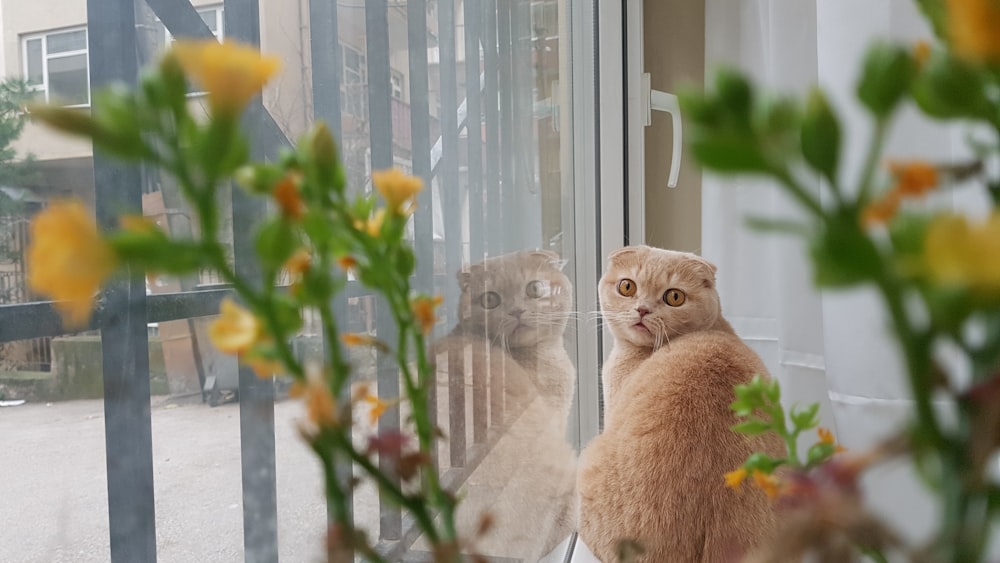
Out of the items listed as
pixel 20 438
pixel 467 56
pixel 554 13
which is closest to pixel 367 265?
pixel 20 438

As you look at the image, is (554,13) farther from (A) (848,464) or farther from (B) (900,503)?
(A) (848,464)

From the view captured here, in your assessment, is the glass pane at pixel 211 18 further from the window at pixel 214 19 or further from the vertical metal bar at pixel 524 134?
the vertical metal bar at pixel 524 134

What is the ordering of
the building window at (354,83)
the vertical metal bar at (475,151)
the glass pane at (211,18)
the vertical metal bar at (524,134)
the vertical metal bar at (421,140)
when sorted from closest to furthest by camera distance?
the glass pane at (211,18), the building window at (354,83), the vertical metal bar at (421,140), the vertical metal bar at (475,151), the vertical metal bar at (524,134)

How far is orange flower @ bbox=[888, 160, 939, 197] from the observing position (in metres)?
0.13

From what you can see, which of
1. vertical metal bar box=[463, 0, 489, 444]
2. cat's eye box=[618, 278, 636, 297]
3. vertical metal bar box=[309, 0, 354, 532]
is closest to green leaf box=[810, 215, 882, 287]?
vertical metal bar box=[309, 0, 354, 532]

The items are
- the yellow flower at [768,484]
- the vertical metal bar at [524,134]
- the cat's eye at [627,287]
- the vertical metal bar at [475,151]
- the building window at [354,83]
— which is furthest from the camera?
the vertical metal bar at [524,134]

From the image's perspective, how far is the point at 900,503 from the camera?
0.74 m

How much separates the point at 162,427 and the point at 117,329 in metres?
0.05

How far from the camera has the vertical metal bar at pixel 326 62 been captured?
457 millimetres

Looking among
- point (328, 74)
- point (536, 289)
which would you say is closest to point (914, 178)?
point (328, 74)

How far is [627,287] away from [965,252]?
→ 75 cm

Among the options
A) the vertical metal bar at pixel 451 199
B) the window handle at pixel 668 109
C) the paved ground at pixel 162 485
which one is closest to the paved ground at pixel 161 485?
the paved ground at pixel 162 485

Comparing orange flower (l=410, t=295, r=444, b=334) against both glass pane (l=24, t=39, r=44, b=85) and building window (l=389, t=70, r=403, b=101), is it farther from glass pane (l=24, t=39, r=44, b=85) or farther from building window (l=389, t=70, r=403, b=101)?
building window (l=389, t=70, r=403, b=101)

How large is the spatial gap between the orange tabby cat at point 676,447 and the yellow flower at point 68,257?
513 mm
